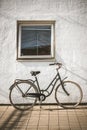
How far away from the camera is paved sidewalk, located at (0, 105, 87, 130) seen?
23.7 feet

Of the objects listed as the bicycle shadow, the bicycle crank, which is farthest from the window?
the bicycle shadow

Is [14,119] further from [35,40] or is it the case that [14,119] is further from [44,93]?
[35,40]

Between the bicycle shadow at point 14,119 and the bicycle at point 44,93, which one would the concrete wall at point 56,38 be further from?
the bicycle shadow at point 14,119

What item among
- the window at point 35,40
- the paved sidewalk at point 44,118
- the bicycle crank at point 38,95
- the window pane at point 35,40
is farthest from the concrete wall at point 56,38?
the paved sidewalk at point 44,118

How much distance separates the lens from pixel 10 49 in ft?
31.0

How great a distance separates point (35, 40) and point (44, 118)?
2.81 m

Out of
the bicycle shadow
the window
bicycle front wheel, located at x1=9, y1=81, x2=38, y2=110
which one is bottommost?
the bicycle shadow

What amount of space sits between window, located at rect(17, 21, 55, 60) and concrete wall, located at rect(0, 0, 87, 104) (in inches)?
8.5

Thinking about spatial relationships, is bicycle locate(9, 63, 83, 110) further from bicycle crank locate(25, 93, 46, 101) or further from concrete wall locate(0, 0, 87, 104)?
concrete wall locate(0, 0, 87, 104)

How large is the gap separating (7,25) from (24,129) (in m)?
3.73

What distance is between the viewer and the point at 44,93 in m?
9.40

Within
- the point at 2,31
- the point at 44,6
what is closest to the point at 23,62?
the point at 2,31

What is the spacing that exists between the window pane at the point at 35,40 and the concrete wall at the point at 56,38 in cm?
32

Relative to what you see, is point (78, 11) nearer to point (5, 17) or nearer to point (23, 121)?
point (5, 17)
